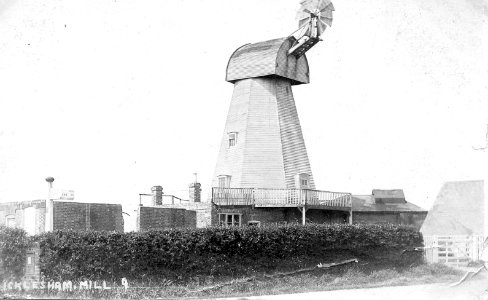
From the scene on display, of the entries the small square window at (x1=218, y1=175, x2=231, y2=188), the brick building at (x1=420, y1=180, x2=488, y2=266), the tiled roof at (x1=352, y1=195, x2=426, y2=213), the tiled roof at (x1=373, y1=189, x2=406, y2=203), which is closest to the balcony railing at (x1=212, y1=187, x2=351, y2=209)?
the small square window at (x1=218, y1=175, x2=231, y2=188)

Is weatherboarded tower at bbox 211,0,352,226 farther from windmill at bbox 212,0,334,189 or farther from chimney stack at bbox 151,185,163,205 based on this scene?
chimney stack at bbox 151,185,163,205

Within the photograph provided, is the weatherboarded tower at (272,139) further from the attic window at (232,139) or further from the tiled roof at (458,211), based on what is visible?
the tiled roof at (458,211)

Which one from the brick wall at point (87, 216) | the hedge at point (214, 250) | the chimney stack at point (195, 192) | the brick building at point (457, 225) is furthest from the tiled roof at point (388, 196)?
the brick wall at point (87, 216)

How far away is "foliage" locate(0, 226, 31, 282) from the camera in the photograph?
1515 cm

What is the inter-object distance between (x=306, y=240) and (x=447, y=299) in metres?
7.54

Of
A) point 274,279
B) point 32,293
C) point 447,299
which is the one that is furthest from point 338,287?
point 32,293

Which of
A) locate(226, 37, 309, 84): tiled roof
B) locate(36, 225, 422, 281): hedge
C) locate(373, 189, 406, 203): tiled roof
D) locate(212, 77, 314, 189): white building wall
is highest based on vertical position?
locate(226, 37, 309, 84): tiled roof

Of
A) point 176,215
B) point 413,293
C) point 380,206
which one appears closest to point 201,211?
point 176,215

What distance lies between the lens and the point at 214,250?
17.9m

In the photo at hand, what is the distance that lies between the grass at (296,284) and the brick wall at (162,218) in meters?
6.65

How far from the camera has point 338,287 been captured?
18.0 metres

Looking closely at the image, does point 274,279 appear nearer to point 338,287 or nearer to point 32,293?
point 338,287

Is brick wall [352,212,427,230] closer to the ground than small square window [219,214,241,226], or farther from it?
closer to the ground

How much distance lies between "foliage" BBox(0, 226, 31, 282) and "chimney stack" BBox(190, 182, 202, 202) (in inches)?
428
